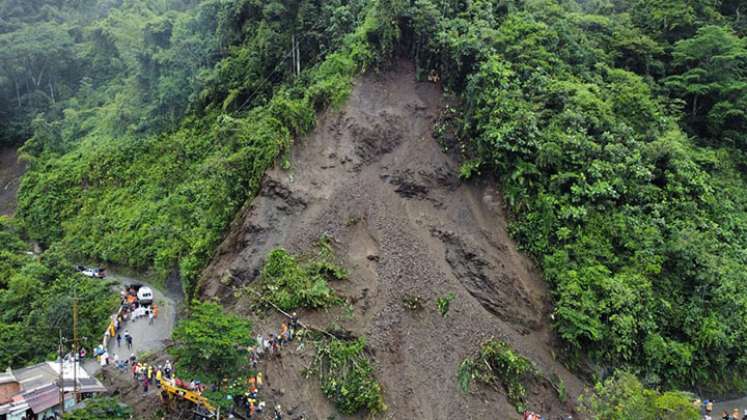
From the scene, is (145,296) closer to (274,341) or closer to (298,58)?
(274,341)

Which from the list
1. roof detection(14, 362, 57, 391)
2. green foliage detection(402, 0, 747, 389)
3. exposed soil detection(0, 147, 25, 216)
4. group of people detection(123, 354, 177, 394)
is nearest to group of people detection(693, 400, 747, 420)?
green foliage detection(402, 0, 747, 389)

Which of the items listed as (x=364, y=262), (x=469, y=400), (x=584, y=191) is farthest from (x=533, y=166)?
(x=469, y=400)

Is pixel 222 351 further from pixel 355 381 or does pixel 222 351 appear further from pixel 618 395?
pixel 618 395

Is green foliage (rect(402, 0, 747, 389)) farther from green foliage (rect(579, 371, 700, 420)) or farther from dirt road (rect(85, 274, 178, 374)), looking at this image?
dirt road (rect(85, 274, 178, 374))

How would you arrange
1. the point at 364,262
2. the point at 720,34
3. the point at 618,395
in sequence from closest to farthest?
the point at 618,395
the point at 364,262
the point at 720,34

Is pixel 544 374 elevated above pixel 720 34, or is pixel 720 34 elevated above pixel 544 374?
pixel 720 34

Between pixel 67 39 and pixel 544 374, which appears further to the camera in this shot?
pixel 67 39

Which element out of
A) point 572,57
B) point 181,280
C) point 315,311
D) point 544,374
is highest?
point 572,57
